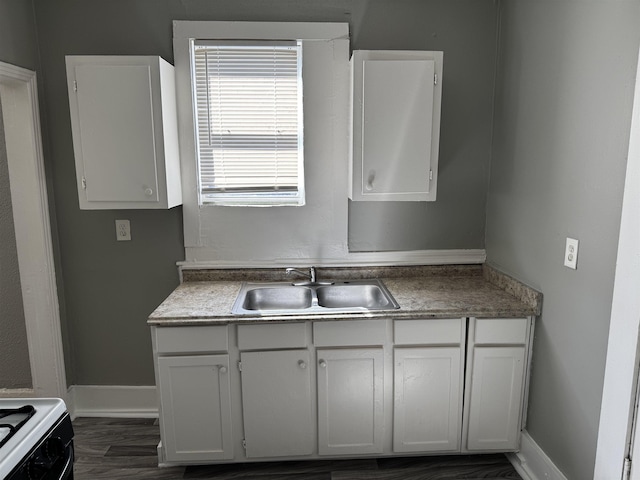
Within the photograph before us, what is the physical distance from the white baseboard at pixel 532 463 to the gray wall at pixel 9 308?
9.28ft

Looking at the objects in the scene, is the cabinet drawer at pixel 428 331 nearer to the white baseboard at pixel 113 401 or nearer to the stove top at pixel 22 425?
the stove top at pixel 22 425

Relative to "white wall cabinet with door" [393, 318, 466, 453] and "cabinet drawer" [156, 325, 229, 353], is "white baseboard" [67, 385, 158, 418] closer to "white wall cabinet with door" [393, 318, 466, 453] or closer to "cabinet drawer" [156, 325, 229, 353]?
"cabinet drawer" [156, 325, 229, 353]

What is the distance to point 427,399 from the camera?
2.11 m

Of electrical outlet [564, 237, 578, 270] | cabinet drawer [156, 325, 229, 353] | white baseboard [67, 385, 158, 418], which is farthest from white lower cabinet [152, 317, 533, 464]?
white baseboard [67, 385, 158, 418]

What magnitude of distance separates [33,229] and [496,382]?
8.19 feet

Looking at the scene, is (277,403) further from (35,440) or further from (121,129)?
(121,129)

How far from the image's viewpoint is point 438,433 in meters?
2.14

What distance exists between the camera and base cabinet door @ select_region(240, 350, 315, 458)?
6.66 ft

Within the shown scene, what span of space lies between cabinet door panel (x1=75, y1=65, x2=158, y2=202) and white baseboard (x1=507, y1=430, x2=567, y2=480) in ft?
7.08

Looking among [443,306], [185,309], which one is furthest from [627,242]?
[185,309]

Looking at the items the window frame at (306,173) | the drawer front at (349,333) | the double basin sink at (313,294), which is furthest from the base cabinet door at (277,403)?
the window frame at (306,173)

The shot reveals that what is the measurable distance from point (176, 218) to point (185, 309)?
2.21ft

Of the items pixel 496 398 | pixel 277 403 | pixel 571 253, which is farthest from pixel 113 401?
pixel 571 253

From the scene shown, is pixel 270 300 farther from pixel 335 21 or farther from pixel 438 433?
pixel 335 21
